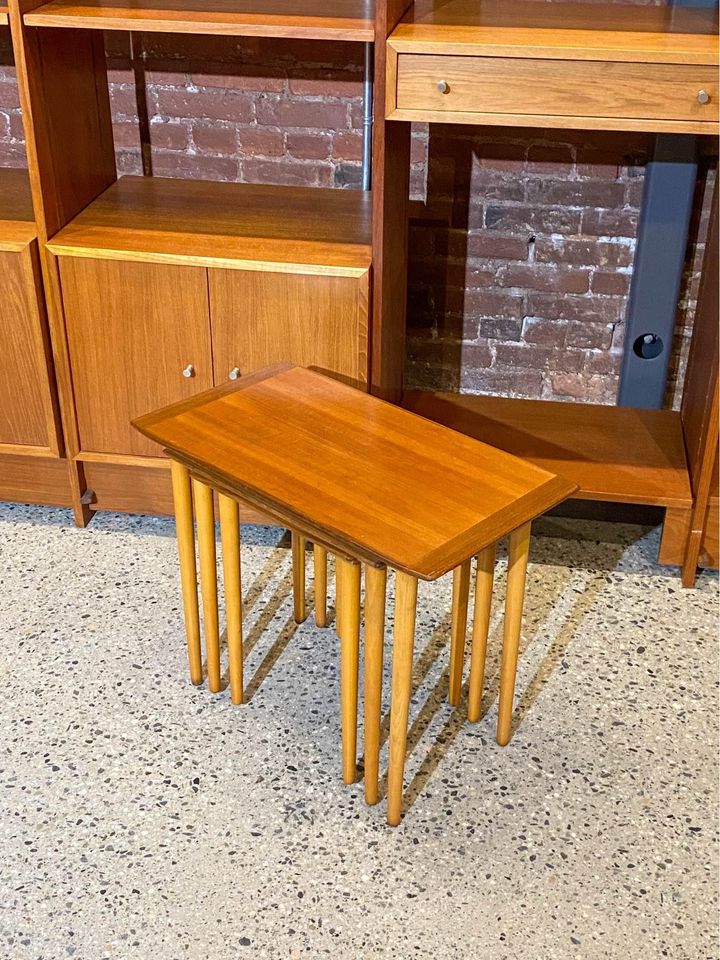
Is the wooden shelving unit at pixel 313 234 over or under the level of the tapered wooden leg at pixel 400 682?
over

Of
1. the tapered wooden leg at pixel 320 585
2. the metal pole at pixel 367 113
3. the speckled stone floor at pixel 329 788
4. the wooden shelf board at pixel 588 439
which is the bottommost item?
the speckled stone floor at pixel 329 788

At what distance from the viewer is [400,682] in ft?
Result: 6.41

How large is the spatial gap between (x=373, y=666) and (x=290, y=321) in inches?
36.5

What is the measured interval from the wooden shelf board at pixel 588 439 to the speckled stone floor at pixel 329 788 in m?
0.23

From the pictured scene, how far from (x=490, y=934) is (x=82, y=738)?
0.90 m

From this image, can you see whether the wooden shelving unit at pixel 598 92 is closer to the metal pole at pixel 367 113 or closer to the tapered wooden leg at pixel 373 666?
the metal pole at pixel 367 113

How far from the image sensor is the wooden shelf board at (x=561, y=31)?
2191 mm

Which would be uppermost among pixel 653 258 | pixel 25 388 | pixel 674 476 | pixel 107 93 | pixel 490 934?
pixel 107 93

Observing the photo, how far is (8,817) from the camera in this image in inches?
82.3

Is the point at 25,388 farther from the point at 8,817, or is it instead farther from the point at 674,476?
the point at 674,476

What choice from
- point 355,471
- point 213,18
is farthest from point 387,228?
point 355,471

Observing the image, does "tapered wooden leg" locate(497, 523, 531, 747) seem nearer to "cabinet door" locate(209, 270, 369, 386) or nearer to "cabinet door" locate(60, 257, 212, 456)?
"cabinet door" locate(209, 270, 369, 386)

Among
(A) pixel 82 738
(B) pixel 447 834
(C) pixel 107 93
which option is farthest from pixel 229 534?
(C) pixel 107 93

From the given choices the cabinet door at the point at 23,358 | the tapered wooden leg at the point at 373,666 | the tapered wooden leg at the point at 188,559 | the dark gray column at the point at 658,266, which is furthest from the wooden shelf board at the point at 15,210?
the dark gray column at the point at 658,266
